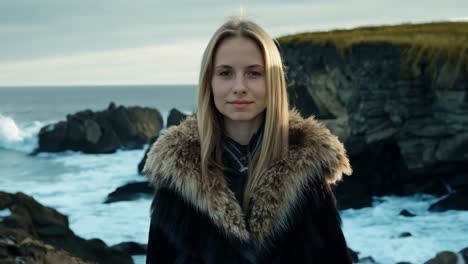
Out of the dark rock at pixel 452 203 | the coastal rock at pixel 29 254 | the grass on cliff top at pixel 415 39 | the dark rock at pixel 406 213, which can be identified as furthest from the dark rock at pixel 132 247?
the grass on cliff top at pixel 415 39

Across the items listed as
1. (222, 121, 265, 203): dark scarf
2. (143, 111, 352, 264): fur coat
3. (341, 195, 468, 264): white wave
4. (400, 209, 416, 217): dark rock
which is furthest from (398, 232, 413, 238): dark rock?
(222, 121, 265, 203): dark scarf

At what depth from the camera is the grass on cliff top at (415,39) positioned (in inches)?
845

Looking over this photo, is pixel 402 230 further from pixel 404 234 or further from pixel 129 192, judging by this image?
pixel 129 192

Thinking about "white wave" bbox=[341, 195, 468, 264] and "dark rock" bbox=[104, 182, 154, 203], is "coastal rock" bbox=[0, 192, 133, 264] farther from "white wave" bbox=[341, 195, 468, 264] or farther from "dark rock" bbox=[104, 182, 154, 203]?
"dark rock" bbox=[104, 182, 154, 203]

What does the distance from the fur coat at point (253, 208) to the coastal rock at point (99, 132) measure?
132ft

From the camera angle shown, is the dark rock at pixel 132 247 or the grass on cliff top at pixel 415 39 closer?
the dark rock at pixel 132 247

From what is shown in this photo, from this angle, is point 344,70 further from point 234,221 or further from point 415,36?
point 234,221

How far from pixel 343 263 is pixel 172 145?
0.93 m

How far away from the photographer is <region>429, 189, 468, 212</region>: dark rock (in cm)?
2131

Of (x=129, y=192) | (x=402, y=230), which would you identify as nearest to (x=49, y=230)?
(x=402, y=230)

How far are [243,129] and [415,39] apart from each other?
831 inches

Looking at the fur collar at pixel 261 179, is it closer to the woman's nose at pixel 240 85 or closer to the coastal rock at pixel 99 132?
the woman's nose at pixel 240 85

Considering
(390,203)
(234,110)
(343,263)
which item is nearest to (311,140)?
(234,110)

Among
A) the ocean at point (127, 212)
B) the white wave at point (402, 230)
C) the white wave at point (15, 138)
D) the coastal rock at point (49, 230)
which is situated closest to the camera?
the coastal rock at point (49, 230)
